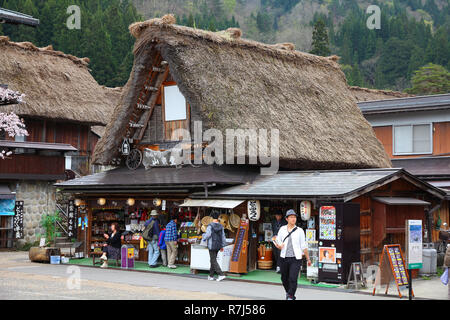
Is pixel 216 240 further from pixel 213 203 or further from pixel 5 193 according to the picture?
pixel 5 193

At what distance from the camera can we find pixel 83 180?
76.8 ft

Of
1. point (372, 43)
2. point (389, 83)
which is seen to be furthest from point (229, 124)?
point (372, 43)

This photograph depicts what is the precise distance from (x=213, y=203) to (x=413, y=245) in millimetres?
6387

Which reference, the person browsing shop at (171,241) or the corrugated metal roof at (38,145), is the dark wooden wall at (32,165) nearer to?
the corrugated metal roof at (38,145)

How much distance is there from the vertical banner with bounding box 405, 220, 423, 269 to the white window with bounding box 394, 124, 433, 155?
43.3 feet

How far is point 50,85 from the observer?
106 ft

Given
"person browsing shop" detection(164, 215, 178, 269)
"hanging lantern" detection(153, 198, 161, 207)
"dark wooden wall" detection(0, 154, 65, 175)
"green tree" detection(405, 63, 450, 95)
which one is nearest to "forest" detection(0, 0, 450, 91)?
"green tree" detection(405, 63, 450, 95)

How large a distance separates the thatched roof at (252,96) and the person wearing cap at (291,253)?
8.64 metres

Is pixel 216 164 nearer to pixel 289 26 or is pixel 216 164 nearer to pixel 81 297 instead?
pixel 81 297

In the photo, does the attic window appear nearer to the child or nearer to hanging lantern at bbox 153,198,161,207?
hanging lantern at bbox 153,198,161,207

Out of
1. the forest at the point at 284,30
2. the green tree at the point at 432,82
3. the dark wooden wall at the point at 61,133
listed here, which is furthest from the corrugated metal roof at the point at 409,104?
the green tree at the point at 432,82

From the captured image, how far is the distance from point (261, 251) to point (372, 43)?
6780 centimetres

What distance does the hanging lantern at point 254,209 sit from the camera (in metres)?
18.3

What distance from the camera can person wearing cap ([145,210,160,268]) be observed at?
20.6m
